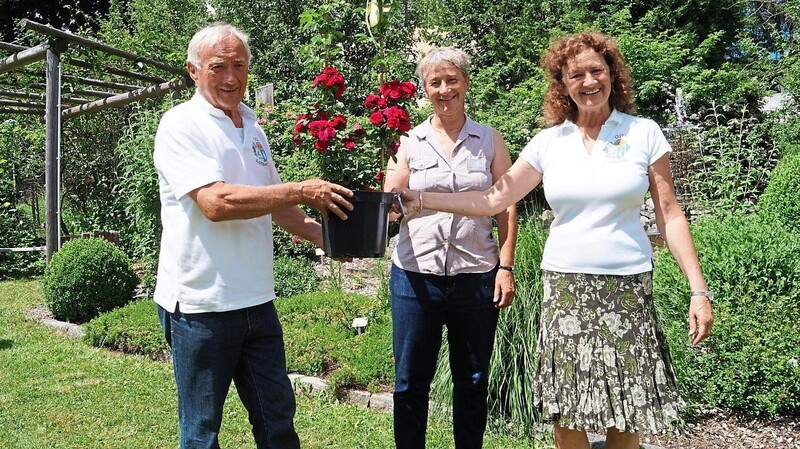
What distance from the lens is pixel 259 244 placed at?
2111 millimetres

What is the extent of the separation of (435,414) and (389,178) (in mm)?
1511

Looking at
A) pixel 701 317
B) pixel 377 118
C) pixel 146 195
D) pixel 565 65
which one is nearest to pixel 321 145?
pixel 377 118

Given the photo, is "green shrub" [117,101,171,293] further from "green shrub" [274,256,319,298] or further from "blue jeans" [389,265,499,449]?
"blue jeans" [389,265,499,449]

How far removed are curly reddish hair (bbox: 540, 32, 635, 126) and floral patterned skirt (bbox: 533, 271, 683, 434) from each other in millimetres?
580

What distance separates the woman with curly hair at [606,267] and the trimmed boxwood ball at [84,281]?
517 centimetres

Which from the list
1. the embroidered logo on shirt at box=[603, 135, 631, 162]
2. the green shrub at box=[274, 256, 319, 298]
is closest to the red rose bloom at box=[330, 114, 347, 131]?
the embroidered logo on shirt at box=[603, 135, 631, 162]

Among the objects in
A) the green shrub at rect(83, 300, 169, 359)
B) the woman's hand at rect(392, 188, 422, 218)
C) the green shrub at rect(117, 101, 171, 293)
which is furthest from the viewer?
the green shrub at rect(117, 101, 171, 293)

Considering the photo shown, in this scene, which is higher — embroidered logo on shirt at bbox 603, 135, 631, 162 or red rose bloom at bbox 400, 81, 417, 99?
red rose bloom at bbox 400, 81, 417, 99

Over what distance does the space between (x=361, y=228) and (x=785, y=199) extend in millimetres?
3491

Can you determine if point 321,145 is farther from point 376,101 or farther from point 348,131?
point 376,101

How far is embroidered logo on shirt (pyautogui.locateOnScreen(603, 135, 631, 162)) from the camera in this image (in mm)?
2135

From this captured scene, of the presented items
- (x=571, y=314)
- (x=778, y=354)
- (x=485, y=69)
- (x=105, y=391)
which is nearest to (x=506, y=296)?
(x=571, y=314)

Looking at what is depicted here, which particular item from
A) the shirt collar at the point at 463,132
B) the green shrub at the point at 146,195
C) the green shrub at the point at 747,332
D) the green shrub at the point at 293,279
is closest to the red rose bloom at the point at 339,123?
the shirt collar at the point at 463,132

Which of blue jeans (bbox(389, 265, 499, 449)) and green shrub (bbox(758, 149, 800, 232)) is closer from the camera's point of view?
blue jeans (bbox(389, 265, 499, 449))
